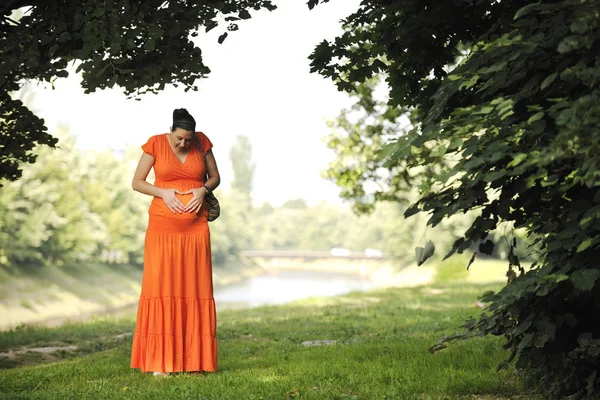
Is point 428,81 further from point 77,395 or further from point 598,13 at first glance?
point 77,395

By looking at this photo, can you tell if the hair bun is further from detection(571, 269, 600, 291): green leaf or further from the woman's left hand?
detection(571, 269, 600, 291): green leaf

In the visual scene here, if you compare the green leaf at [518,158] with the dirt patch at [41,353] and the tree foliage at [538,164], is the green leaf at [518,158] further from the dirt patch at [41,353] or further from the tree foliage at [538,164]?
the dirt patch at [41,353]

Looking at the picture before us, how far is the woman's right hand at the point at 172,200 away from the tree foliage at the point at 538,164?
2984mm

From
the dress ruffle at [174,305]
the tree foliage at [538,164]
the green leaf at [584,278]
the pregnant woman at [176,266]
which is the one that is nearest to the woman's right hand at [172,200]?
the pregnant woman at [176,266]

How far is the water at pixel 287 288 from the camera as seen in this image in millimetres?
52756

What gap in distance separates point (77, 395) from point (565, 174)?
177 inches

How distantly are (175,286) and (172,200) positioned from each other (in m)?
0.87

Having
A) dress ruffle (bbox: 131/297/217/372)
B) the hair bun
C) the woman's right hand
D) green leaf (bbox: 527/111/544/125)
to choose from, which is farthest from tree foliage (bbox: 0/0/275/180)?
green leaf (bbox: 527/111/544/125)

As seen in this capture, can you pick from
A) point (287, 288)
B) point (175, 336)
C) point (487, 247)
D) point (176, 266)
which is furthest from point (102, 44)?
point (287, 288)

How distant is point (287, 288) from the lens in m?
70.3

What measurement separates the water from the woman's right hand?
34.7 m

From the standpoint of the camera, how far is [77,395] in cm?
625

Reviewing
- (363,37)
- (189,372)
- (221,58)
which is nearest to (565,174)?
(363,37)

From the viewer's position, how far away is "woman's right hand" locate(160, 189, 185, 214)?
708 cm
